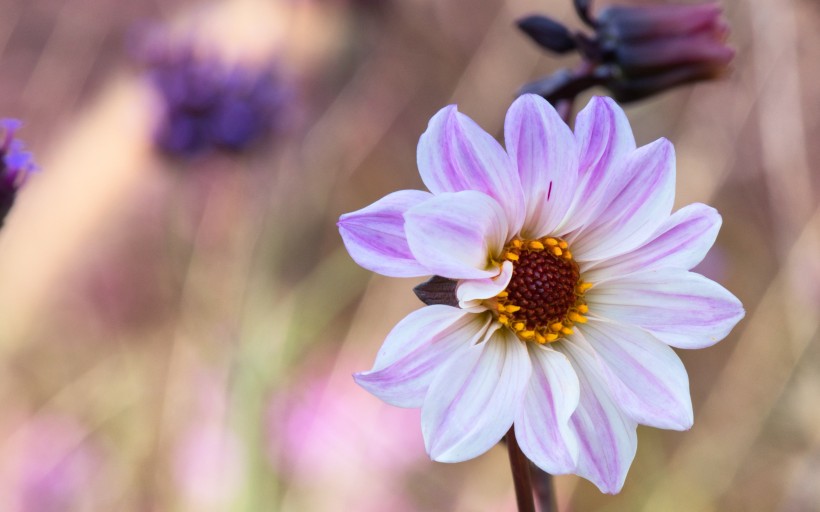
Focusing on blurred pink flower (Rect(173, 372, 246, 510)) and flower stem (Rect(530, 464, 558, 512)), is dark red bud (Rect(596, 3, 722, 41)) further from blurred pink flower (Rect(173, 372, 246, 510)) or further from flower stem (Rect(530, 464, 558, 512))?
blurred pink flower (Rect(173, 372, 246, 510))

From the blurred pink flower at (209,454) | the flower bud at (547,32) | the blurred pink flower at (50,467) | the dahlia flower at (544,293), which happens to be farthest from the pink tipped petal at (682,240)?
the blurred pink flower at (50,467)

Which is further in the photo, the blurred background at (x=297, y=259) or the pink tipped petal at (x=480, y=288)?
the blurred background at (x=297, y=259)

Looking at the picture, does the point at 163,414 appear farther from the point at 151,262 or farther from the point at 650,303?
the point at 650,303

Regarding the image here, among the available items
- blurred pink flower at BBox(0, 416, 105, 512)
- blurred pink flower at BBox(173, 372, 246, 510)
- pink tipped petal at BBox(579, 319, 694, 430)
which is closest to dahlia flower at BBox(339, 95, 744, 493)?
pink tipped petal at BBox(579, 319, 694, 430)

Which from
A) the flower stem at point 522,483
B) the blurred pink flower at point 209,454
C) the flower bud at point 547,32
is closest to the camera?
the flower stem at point 522,483

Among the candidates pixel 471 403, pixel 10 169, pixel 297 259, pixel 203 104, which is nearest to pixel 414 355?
pixel 471 403

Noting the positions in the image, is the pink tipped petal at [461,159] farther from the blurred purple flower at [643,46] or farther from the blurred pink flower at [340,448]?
the blurred pink flower at [340,448]

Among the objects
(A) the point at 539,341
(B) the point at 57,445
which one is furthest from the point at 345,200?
(A) the point at 539,341
